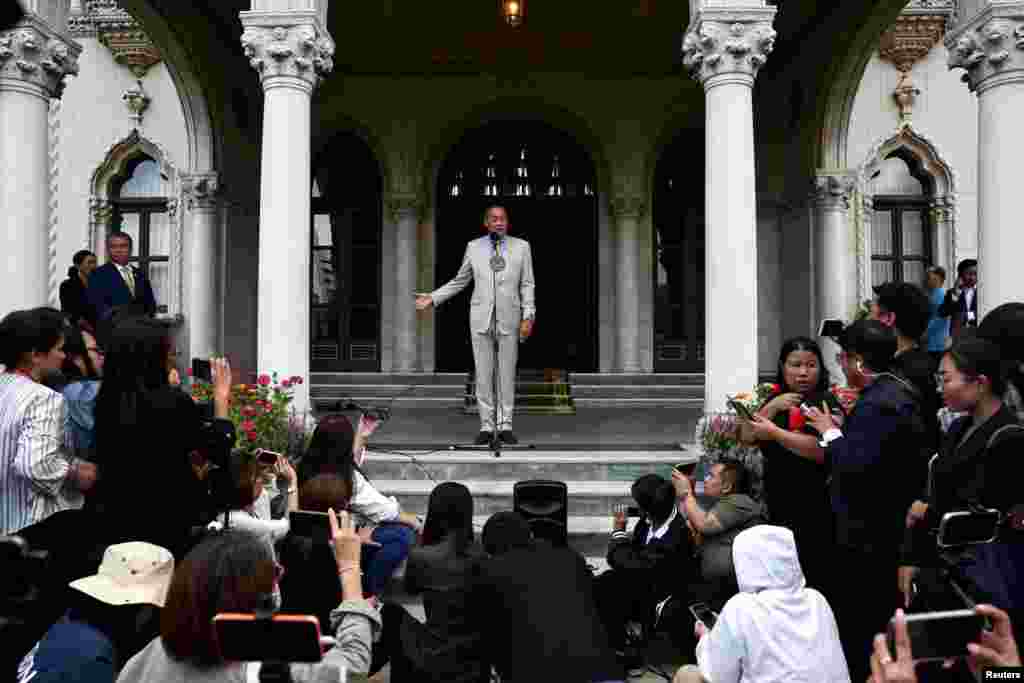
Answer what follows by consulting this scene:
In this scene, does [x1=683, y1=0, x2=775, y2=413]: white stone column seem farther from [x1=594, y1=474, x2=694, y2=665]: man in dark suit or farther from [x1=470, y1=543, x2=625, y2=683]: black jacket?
[x1=470, y1=543, x2=625, y2=683]: black jacket

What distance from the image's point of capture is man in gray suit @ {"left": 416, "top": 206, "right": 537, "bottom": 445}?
7.65 metres

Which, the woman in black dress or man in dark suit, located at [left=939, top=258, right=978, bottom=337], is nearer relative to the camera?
the woman in black dress

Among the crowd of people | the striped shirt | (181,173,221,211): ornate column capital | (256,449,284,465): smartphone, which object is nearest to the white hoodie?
the crowd of people

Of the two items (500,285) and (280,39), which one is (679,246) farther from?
(280,39)

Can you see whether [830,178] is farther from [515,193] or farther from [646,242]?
[515,193]

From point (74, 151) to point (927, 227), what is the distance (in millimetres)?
15429

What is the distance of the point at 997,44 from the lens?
6.96 m

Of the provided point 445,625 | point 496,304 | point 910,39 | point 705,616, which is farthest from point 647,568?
point 910,39

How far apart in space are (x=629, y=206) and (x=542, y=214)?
160cm

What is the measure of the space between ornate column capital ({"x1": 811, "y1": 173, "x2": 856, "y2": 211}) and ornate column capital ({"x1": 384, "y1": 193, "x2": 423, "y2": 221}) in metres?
6.44

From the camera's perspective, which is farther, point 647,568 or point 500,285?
point 500,285

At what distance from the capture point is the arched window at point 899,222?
48.1 ft

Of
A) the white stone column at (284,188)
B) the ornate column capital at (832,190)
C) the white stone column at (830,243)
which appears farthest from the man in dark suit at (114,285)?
the ornate column capital at (832,190)

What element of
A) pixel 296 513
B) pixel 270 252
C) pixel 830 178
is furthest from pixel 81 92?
pixel 296 513
